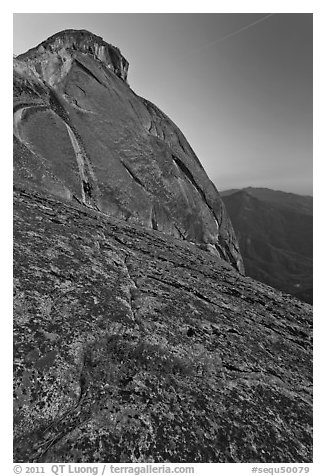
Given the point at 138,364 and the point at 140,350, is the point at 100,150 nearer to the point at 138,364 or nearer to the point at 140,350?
the point at 140,350

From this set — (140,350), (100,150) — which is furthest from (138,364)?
(100,150)

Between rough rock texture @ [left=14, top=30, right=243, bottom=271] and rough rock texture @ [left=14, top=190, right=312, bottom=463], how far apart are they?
1286cm

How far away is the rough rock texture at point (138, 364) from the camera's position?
975 centimetres

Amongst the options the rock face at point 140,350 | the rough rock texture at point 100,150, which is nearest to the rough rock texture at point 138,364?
the rock face at point 140,350

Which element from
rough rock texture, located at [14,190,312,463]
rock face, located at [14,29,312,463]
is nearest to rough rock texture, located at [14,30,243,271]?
rock face, located at [14,29,312,463]

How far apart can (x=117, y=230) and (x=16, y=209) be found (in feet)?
26.0

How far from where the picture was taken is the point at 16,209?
19109 millimetres

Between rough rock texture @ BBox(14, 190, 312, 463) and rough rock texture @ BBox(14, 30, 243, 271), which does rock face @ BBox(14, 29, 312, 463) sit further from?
rough rock texture @ BBox(14, 30, 243, 271)

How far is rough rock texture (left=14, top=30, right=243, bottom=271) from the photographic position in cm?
3216

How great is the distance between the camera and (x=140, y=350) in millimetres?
12766

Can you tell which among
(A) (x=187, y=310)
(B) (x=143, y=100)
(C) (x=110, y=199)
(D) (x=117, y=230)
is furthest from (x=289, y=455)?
(B) (x=143, y=100)

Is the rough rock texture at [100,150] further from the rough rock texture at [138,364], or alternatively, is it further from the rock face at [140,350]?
the rough rock texture at [138,364]

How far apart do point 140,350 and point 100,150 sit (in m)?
31.3

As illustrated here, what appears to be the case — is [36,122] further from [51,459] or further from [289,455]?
[289,455]
